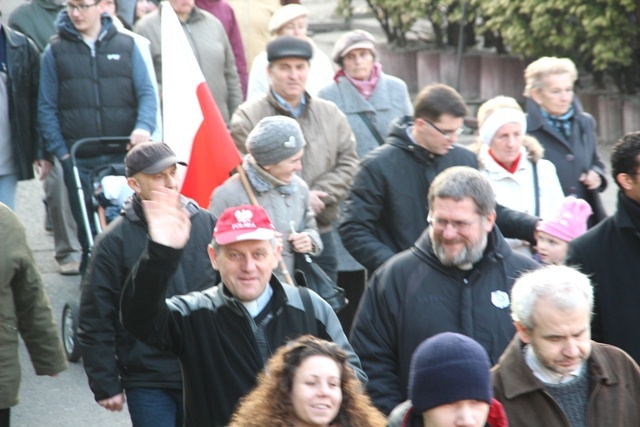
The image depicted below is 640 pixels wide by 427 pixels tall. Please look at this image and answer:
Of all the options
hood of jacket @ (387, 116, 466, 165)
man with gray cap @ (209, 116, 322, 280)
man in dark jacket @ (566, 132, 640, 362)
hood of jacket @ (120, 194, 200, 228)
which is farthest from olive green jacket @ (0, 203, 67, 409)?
man in dark jacket @ (566, 132, 640, 362)

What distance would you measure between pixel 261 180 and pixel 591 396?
9.72ft

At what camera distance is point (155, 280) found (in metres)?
5.11

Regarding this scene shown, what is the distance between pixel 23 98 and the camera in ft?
33.5

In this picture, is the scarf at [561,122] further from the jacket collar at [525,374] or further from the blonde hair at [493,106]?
the jacket collar at [525,374]

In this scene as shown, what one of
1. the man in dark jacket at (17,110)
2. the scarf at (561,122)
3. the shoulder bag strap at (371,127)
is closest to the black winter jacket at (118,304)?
the shoulder bag strap at (371,127)

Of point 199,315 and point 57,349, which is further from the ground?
point 199,315

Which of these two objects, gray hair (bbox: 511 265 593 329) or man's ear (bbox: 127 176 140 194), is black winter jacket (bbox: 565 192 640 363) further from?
man's ear (bbox: 127 176 140 194)

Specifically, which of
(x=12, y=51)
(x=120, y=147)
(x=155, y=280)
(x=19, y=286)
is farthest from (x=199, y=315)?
(x=12, y=51)

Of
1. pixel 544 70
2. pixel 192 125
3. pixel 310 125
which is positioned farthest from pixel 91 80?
pixel 544 70

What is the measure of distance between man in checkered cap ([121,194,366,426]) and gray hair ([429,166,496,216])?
2.68 feet

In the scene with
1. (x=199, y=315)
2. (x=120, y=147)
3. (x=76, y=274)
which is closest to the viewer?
(x=199, y=315)

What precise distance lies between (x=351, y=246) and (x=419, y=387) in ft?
9.47

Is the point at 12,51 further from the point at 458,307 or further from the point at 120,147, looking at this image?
the point at 458,307

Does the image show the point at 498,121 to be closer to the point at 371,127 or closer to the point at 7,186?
the point at 371,127
